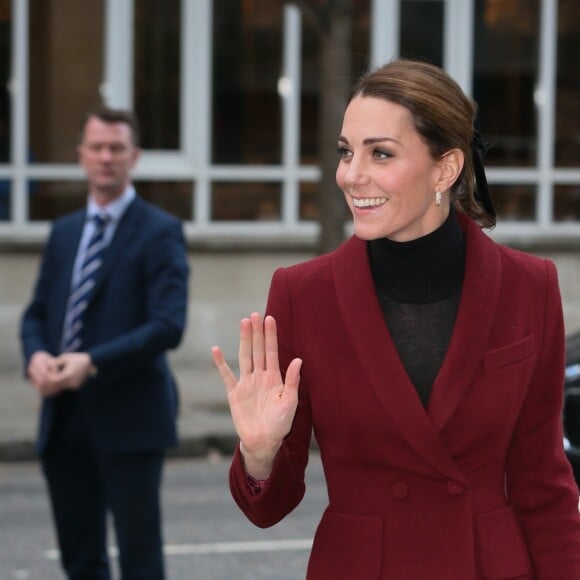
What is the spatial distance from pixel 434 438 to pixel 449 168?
0.54 metres

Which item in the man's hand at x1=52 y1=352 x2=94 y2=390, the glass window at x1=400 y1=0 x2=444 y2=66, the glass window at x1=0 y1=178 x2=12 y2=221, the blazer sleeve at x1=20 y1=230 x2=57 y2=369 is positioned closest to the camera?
the man's hand at x1=52 y1=352 x2=94 y2=390

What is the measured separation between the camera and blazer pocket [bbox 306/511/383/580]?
9.75 ft

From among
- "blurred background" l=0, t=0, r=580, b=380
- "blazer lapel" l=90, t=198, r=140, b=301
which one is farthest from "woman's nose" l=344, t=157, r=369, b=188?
"blurred background" l=0, t=0, r=580, b=380

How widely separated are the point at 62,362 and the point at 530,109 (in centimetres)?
1198

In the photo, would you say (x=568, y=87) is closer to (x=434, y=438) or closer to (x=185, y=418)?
(x=185, y=418)

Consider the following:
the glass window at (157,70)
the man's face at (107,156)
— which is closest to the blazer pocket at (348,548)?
the man's face at (107,156)

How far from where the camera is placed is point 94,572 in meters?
5.54

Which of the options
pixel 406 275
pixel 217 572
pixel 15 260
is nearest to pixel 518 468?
pixel 406 275

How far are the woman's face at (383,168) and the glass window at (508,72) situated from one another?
43.9 ft

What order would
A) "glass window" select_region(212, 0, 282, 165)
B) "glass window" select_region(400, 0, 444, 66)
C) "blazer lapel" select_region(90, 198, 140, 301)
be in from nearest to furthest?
"blazer lapel" select_region(90, 198, 140, 301) < "glass window" select_region(212, 0, 282, 165) < "glass window" select_region(400, 0, 444, 66)

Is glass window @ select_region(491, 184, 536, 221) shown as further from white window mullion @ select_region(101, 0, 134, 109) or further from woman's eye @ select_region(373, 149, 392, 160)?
woman's eye @ select_region(373, 149, 392, 160)

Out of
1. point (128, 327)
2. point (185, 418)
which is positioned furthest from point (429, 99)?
point (185, 418)

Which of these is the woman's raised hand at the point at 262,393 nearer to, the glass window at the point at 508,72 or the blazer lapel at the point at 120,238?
the blazer lapel at the point at 120,238

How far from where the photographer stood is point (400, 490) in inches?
117
